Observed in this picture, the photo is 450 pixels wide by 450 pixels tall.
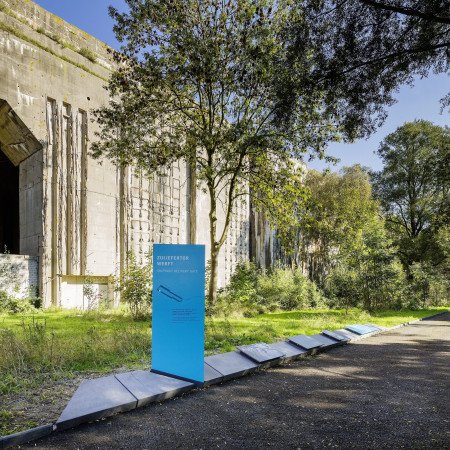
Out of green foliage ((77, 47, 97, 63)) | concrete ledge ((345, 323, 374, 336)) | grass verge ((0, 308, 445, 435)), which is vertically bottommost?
concrete ledge ((345, 323, 374, 336))

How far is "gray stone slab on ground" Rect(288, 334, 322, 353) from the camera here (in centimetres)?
811

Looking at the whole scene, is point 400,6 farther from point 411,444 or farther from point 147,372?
point 147,372

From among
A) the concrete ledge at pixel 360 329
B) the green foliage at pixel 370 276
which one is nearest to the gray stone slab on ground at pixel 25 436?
the concrete ledge at pixel 360 329

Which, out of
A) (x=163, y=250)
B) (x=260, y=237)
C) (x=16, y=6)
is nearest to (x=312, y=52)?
(x=163, y=250)

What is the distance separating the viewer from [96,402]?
441 centimetres

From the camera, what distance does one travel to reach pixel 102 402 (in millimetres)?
4434

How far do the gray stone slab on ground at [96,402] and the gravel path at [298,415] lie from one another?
0.36ft

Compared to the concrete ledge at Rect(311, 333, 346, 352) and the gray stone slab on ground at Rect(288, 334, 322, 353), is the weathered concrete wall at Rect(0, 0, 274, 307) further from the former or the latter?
the gray stone slab on ground at Rect(288, 334, 322, 353)

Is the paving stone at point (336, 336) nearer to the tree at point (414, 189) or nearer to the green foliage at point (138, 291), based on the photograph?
the green foliage at point (138, 291)

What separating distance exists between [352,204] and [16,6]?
2169 centimetres

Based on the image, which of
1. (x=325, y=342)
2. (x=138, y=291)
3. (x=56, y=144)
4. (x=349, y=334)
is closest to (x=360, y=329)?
(x=349, y=334)

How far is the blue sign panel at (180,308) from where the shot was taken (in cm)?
549

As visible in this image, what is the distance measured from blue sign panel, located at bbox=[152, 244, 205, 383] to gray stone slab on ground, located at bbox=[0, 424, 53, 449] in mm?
1993

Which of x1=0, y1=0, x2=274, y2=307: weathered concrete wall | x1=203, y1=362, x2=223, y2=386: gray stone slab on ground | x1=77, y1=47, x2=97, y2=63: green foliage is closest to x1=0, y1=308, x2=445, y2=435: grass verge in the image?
x1=203, y1=362, x2=223, y2=386: gray stone slab on ground
